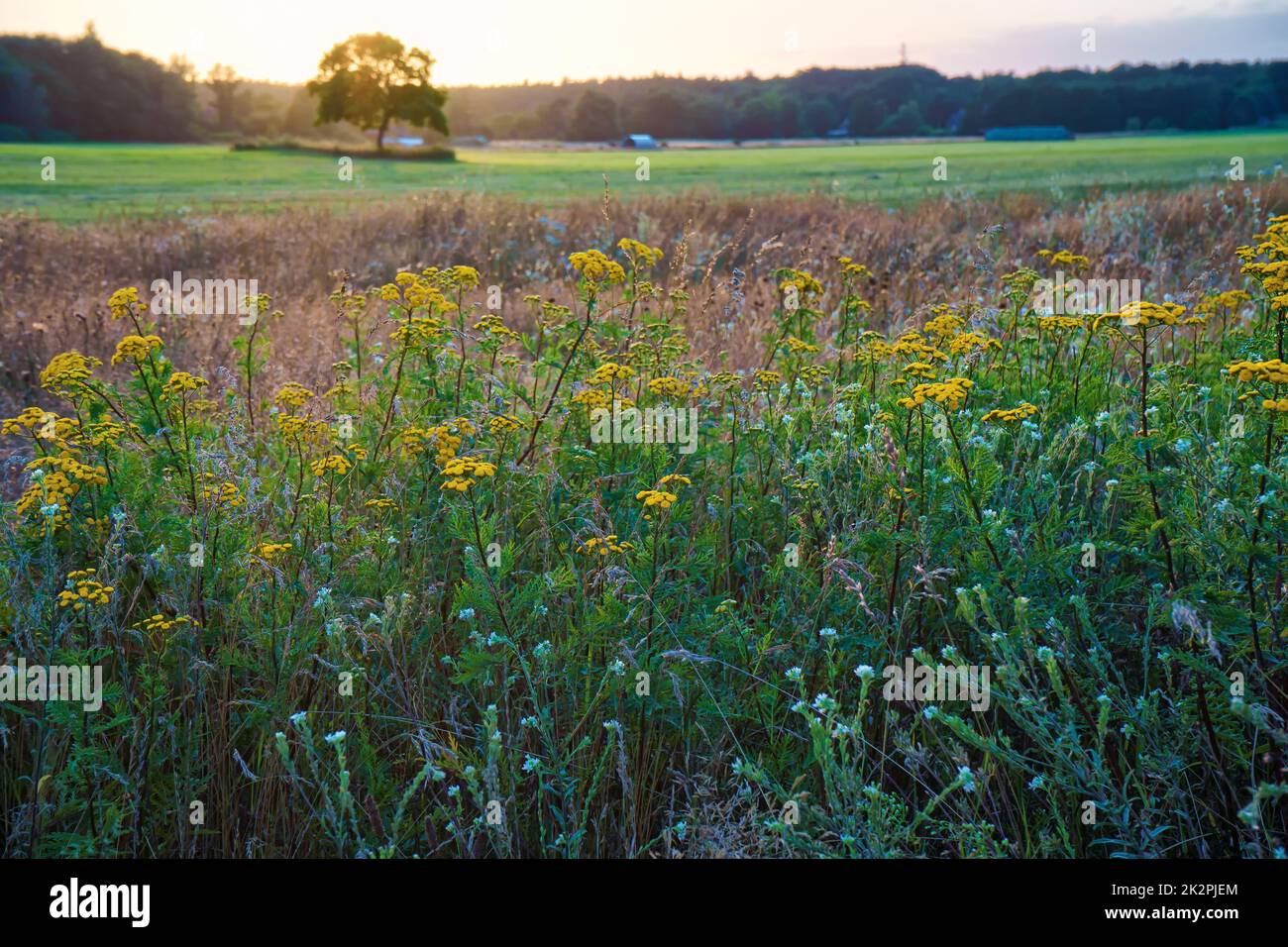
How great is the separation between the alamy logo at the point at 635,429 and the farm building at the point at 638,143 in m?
61.7

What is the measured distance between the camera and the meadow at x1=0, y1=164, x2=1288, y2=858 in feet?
8.77

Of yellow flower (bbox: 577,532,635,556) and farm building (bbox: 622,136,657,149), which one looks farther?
farm building (bbox: 622,136,657,149)

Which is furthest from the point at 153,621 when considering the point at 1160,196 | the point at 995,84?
the point at 995,84

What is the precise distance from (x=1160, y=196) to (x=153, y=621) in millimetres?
18156

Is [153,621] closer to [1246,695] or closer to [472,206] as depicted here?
[1246,695]

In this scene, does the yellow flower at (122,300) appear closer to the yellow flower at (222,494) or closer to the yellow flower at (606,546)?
the yellow flower at (222,494)

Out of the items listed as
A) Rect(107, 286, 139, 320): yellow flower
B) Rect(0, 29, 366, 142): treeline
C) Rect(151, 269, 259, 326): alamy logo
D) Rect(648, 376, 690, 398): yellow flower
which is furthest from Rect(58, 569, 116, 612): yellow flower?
Rect(0, 29, 366, 142): treeline

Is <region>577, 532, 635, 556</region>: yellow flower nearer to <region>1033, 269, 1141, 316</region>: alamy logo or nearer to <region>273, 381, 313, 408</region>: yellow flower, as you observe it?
<region>273, 381, 313, 408</region>: yellow flower

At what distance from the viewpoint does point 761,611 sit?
3.54 m

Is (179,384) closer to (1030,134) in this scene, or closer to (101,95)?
(101,95)

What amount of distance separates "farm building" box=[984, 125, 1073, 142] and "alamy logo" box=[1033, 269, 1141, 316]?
5628 cm

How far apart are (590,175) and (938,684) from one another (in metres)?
32.3

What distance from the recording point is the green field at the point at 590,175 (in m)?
21.9
